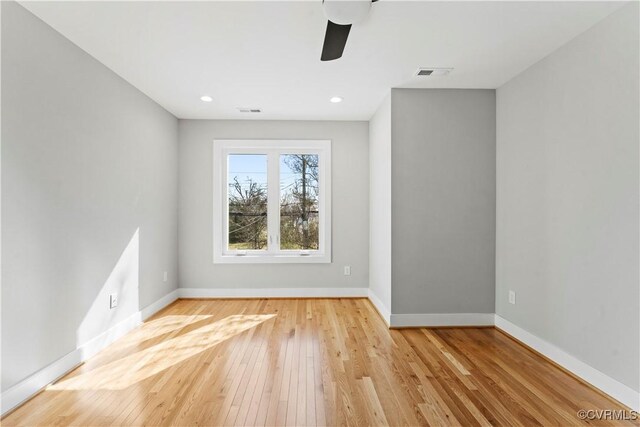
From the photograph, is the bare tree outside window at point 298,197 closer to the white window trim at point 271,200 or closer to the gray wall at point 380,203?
the white window trim at point 271,200

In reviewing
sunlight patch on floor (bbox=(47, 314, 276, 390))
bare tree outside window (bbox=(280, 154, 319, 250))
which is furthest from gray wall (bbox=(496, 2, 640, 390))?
sunlight patch on floor (bbox=(47, 314, 276, 390))

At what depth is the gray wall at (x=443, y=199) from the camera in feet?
11.4

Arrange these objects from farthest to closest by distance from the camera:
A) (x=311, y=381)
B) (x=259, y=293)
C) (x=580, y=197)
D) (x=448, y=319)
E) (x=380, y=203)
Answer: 1. (x=259, y=293)
2. (x=380, y=203)
3. (x=448, y=319)
4. (x=580, y=197)
5. (x=311, y=381)

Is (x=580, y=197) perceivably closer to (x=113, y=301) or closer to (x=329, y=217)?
(x=329, y=217)

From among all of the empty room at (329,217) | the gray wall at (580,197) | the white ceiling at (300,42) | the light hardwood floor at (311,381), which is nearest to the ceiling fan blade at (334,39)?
the empty room at (329,217)

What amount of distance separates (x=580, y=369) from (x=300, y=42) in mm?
3109

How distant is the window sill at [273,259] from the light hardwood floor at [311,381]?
122 centimetres

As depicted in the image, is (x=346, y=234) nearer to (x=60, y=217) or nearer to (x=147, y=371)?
(x=147, y=371)

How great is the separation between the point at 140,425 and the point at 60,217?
1.54 metres

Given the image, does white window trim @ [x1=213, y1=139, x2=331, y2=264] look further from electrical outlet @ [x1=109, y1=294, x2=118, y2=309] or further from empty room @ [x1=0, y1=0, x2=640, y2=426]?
electrical outlet @ [x1=109, y1=294, x2=118, y2=309]

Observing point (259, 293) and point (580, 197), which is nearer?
point (580, 197)

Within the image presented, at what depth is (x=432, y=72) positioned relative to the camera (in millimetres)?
3049

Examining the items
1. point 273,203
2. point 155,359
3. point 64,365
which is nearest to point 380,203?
point 273,203

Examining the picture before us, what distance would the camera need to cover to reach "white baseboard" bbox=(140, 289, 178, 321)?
144 inches
